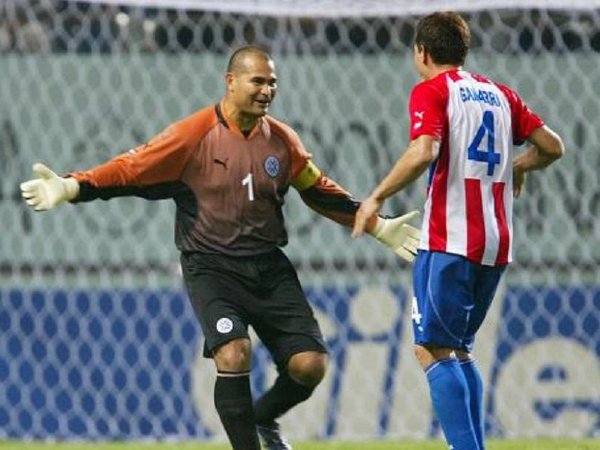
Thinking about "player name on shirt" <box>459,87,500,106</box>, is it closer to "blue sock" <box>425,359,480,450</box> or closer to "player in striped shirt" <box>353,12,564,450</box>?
"player in striped shirt" <box>353,12,564,450</box>

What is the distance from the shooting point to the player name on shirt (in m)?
5.81

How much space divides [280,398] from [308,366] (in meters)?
0.28

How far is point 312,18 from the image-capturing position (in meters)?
8.60

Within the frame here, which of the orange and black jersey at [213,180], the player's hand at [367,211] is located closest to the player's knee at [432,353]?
the player's hand at [367,211]

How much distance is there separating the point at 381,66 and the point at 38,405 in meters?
2.38

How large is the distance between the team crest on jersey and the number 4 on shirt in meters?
0.95

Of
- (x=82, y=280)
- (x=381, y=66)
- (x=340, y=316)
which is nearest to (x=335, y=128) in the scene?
(x=381, y=66)

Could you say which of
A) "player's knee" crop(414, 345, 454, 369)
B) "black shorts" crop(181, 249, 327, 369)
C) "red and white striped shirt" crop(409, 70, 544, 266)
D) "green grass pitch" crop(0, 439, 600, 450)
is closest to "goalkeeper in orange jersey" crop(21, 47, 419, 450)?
"black shorts" crop(181, 249, 327, 369)

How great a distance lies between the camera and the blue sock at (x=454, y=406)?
577 cm

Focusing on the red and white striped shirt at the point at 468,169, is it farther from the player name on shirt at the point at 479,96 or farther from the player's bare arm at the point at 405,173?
the player's bare arm at the point at 405,173

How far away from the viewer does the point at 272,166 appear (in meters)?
6.51

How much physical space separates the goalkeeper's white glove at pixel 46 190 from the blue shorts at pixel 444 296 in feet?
4.23

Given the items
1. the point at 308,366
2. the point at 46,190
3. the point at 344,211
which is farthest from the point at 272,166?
the point at 46,190

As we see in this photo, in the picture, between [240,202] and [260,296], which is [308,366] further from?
[240,202]
